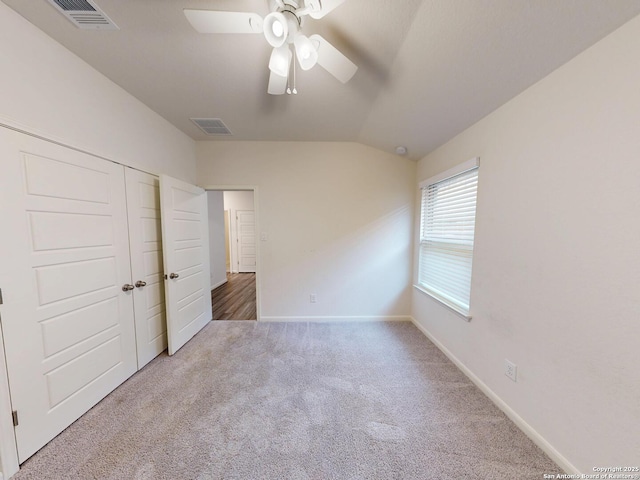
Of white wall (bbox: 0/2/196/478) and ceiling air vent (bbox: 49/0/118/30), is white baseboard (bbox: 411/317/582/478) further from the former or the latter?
ceiling air vent (bbox: 49/0/118/30)

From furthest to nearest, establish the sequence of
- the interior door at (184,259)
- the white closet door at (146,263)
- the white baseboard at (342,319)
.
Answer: the white baseboard at (342,319)
the interior door at (184,259)
the white closet door at (146,263)

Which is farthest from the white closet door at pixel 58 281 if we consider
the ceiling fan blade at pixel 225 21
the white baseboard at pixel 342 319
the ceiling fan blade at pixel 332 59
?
the ceiling fan blade at pixel 332 59

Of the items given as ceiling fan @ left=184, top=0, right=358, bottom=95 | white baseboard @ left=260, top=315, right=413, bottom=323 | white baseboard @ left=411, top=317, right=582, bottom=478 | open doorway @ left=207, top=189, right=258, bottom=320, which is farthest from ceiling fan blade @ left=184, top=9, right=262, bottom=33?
white baseboard @ left=260, top=315, right=413, bottom=323

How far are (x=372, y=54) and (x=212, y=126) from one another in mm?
1940

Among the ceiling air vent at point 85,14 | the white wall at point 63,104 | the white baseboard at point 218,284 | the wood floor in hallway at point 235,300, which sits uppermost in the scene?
the ceiling air vent at point 85,14

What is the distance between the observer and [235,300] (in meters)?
4.07

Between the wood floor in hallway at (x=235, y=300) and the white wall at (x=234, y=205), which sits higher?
the white wall at (x=234, y=205)

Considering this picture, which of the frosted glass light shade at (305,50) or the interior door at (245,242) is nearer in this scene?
the frosted glass light shade at (305,50)

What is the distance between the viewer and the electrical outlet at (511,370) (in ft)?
4.95

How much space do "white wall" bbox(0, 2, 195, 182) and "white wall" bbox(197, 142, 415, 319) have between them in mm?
937

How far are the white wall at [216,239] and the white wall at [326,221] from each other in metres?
2.01

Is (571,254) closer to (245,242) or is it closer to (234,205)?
(245,242)

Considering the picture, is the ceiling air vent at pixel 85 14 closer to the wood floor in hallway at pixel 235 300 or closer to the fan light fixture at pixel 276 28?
the fan light fixture at pixel 276 28

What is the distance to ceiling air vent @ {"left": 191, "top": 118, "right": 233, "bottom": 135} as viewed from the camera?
2379 mm
